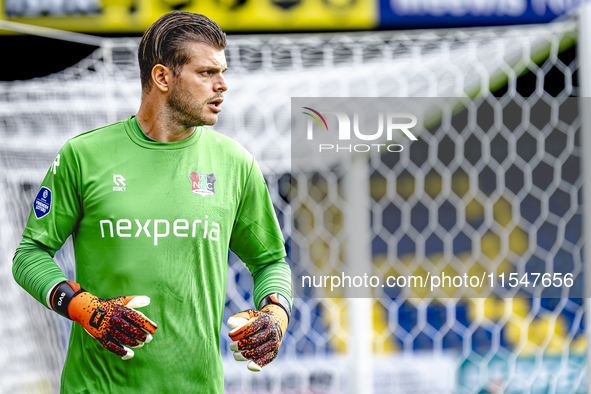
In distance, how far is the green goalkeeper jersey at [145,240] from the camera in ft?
2.49

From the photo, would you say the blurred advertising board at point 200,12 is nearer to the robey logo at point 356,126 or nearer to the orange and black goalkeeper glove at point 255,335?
the robey logo at point 356,126

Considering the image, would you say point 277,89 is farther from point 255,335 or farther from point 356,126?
point 255,335

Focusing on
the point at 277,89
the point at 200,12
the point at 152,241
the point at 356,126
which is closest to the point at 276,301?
the point at 152,241

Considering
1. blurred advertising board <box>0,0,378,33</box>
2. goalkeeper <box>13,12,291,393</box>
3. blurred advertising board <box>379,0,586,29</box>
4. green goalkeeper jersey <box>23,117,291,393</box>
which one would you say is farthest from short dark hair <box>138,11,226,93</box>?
blurred advertising board <box>379,0,586,29</box>

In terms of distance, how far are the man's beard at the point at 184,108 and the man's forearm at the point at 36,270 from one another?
0.27 m

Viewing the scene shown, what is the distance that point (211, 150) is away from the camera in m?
0.84

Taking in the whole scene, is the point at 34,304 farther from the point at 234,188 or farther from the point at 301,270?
the point at 301,270

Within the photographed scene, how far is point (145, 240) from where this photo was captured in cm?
76

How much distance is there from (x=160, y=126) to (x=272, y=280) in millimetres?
292

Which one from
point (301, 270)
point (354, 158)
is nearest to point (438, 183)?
point (301, 270)

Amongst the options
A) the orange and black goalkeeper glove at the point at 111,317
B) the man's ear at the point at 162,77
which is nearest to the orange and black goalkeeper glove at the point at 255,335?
the orange and black goalkeeper glove at the point at 111,317

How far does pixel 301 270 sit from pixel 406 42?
1612 millimetres

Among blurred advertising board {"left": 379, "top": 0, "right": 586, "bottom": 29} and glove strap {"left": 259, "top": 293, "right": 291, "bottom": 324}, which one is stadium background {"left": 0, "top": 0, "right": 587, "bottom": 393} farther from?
glove strap {"left": 259, "top": 293, "right": 291, "bottom": 324}

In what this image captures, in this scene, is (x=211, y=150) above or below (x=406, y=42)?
below
